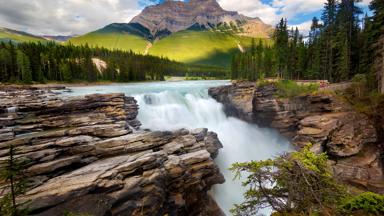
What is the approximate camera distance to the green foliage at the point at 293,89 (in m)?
36.8

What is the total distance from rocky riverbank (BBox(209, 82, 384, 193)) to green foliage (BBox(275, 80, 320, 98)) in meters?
0.89

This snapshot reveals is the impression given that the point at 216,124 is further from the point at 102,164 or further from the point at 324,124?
the point at 102,164

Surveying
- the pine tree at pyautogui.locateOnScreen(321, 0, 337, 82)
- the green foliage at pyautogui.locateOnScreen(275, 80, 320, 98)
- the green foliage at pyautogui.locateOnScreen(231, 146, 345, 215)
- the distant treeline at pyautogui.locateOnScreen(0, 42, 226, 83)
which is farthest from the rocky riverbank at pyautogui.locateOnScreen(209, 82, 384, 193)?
the distant treeline at pyautogui.locateOnScreen(0, 42, 226, 83)

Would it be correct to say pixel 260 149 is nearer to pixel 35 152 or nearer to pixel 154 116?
pixel 154 116

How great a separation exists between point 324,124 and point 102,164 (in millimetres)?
28343

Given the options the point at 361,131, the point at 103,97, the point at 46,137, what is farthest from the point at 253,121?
the point at 46,137

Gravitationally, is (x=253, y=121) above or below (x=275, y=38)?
below

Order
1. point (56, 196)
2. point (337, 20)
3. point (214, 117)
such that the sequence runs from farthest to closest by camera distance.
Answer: point (337, 20)
point (214, 117)
point (56, 196)

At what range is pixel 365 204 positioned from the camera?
645 centimetres

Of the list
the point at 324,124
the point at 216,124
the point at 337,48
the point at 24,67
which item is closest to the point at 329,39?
the point at 337,48

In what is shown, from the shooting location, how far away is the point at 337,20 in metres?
48.6

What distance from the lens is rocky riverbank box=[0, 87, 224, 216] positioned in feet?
42.2

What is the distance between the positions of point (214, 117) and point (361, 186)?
22.8 m

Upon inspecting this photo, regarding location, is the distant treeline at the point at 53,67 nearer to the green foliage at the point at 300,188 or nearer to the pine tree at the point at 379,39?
the green foliage at the point at 300,188
